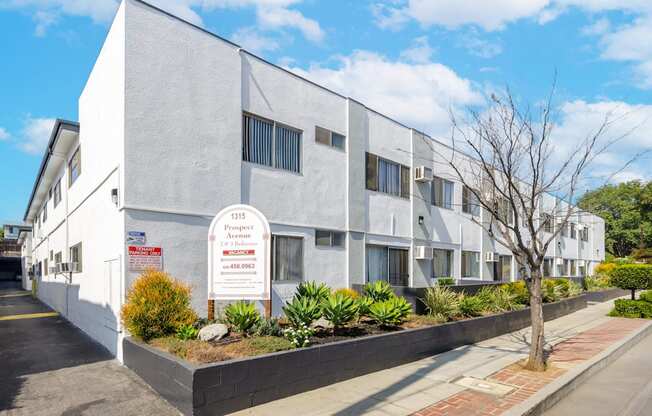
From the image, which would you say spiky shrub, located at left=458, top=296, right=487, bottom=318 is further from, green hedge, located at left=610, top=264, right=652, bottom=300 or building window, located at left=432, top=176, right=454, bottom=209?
green hedge, located at left=610, top=264, right=652, bottom=300

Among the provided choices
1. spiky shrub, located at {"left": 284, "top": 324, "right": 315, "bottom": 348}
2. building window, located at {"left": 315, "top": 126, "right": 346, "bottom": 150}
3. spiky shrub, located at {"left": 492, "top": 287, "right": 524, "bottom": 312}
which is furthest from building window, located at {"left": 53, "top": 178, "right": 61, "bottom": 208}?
spiky shrub, located at {"left": 492, "top": 287, "right": 524, "bottom": 312}

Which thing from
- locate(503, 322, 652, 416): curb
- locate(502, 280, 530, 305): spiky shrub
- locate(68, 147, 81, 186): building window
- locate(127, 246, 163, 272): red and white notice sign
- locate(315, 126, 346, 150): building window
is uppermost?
locate(315, 126, 346, 150): building window

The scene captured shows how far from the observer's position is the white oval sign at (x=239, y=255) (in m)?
7.77

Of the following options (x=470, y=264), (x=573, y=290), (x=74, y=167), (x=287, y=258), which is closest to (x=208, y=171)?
(x=287, y=258)

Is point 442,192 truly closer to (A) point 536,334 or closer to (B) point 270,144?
(B) point 270,144

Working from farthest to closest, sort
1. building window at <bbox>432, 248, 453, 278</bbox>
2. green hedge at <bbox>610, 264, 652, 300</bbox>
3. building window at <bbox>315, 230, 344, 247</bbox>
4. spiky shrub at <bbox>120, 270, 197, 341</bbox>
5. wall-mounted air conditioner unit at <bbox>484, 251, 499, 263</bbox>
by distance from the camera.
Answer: wall-mounted air conditioner unit at <bbox>484, 251, 499, 263</bbox>
building window at <bbox>432, 248, 453, 278</bbox>
green hedge at <bbox>610, 264, 652, 300</bbox>
building window at <bbox>315, 230, 344, 247</bbox>
spiky shrub at <bbox>120, 270, 197, 341</bbox>

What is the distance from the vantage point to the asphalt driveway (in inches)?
234

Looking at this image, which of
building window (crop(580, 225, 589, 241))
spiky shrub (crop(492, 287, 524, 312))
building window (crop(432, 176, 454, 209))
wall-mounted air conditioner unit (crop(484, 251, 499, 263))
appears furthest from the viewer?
building window (crop(580, 225, 589, 241))

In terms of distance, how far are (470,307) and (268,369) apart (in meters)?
6.98

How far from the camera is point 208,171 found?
387 inches

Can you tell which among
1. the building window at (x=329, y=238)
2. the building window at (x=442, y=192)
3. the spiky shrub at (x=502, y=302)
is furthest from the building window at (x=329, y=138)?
the spiky shrub at (x=502, y=302)

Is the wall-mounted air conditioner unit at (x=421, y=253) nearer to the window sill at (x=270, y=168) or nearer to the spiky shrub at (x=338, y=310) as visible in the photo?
the window sill at (x=270, y=168)

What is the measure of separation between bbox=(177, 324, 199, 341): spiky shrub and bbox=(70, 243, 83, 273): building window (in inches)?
269

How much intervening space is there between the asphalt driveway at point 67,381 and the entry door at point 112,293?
25.8 inches
